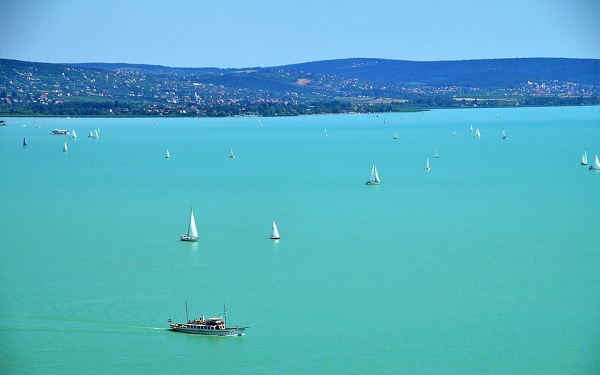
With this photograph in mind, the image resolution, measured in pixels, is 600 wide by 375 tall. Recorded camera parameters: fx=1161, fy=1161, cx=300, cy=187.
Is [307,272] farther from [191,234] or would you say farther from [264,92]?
[264,92]

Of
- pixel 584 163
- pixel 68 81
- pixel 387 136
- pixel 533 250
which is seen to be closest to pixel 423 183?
pixel 584 163

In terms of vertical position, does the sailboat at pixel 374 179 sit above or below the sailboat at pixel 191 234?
below

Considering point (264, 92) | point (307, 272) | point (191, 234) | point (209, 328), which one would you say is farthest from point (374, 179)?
point (264, 92)

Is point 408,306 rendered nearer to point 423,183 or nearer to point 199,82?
point 423,183

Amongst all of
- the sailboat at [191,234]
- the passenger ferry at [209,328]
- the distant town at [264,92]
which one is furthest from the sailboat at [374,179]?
the distant town at [264,92]

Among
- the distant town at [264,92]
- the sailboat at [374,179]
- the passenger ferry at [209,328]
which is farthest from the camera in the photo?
the distant town at [264,92]

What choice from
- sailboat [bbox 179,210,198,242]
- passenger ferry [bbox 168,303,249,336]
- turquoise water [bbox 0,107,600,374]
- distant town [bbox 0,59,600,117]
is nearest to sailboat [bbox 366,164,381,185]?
turquoise water [bbox 0,107,600,374]

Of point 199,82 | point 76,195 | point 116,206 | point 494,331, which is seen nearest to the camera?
point 494,331

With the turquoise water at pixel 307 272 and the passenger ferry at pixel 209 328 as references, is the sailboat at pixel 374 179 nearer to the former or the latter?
the turquoise water at pixel 307 272
